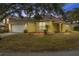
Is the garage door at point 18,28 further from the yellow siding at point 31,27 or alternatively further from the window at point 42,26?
the window at point 42,26

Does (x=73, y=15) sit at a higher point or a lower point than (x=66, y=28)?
higher

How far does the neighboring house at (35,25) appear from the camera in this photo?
4336 mm

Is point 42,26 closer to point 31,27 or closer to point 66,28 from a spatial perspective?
point 31,27

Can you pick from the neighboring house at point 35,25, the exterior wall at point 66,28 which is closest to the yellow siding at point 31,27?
the neighboring house at point 35,25

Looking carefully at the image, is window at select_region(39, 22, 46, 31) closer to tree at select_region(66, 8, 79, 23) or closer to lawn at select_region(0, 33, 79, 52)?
lawn at select_region(0, 33, 79, 52)

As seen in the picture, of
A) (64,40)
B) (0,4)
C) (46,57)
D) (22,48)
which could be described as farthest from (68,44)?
(0,4)

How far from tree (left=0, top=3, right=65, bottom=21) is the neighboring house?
0.24ft

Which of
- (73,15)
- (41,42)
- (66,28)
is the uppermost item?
(73,15)

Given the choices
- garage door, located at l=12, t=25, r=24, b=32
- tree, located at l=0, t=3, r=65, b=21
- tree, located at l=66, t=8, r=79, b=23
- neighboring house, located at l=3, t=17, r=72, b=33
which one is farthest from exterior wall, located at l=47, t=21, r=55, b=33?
garage door, located at l=12, t=25, r=24, b=32

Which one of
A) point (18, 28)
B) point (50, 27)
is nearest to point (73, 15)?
point (50, 27)

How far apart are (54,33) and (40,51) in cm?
34

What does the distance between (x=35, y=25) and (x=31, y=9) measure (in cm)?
25

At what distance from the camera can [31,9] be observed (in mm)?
4379

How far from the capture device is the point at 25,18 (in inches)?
172
